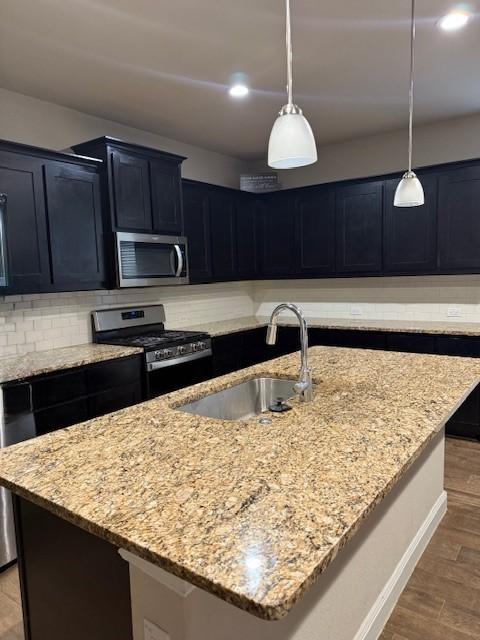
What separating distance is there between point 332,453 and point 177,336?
259 centimetres

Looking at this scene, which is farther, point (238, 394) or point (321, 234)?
point (321, 234)

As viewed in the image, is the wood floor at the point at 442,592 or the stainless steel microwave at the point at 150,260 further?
the stainless steel microwave at the point at 150,260

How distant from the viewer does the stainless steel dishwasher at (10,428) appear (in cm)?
229

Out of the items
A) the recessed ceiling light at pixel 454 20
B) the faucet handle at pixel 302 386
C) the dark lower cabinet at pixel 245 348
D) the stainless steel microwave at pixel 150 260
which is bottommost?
the dark lower cabinet at pixel 245 348

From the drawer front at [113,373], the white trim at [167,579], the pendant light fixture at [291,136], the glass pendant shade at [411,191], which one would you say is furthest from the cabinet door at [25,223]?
the glass pendant shade at [411,191]

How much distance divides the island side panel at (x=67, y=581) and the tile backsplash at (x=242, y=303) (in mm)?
1909

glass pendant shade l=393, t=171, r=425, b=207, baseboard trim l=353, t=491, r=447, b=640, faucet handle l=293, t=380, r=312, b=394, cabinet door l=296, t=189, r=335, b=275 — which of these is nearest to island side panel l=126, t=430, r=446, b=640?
baseboard trim l=353, t=491, r=447, b=640

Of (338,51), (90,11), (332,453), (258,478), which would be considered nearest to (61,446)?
(258,478)

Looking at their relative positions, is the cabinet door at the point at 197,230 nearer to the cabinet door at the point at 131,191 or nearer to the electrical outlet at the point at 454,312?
the cabinet door at the point at 131,191

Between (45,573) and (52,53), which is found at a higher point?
(52,53)

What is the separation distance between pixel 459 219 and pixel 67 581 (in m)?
3.82

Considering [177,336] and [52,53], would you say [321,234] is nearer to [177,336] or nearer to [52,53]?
[177,336]

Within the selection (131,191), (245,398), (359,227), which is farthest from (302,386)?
(359,227)

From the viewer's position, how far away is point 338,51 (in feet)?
8.67
